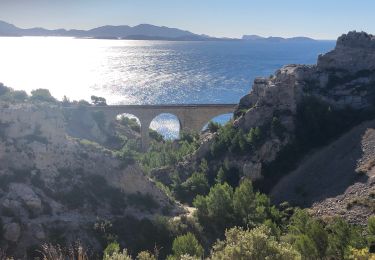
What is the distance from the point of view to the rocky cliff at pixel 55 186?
39.0 m

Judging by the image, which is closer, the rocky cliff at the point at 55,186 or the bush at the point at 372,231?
the bush at the point at 372,231

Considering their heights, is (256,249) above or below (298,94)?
below

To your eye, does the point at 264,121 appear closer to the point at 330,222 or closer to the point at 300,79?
the point at 300,79

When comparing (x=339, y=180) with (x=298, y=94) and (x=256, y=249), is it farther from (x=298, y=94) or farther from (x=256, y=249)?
(x=256, y=249)

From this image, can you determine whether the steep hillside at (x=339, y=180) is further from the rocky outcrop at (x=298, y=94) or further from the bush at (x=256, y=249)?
the bush at (x=256, y=249)

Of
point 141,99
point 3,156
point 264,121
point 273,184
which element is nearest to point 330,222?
point 273,184

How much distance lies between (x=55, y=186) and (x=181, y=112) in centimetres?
4341

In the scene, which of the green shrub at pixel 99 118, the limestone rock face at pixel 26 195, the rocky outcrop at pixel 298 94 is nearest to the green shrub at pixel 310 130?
the rocky outcrop at pixel 298 94

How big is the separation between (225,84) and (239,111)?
9917cm

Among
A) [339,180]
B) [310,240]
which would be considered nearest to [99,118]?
[339,180]

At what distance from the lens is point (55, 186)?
4416cm

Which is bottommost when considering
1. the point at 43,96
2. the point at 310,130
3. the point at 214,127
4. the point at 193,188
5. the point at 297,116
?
the point at 193,188

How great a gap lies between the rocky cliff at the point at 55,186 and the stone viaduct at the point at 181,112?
A: 29.2 m

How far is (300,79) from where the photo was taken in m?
66.8
